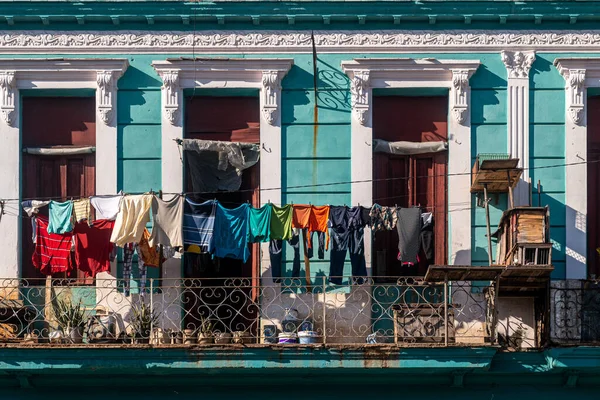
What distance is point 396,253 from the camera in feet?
68.7

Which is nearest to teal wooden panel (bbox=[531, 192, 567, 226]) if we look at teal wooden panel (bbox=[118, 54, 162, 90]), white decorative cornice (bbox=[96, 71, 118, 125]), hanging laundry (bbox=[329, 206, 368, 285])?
hanging laundry (bbox=[329, 206, 368, 285])

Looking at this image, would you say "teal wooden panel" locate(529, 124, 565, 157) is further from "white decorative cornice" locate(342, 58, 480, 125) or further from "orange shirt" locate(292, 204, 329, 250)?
"orange shirt" locate(292, 204, 329, 250)

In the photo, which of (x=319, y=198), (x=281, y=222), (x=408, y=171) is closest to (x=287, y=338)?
(x=281, y=222)

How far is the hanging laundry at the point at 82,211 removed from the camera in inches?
786

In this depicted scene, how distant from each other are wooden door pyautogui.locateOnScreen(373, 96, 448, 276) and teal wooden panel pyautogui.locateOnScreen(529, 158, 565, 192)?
1.25 metres

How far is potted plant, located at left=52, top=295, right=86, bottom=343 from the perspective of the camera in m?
19.4

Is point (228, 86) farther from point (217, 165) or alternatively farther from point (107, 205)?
point (107, 205)

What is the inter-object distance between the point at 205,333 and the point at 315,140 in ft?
10.9

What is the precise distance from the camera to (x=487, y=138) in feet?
68.8

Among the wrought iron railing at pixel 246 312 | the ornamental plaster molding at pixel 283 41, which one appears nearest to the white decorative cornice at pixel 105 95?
the ornamental plaster molding at pixel 283 41

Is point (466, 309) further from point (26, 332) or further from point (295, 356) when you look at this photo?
point (26, 332)

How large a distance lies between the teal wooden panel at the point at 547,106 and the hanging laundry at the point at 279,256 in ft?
12.3

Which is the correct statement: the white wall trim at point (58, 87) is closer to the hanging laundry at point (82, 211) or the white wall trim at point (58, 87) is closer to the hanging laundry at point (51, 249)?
the hanging laundry at point (51, 249)

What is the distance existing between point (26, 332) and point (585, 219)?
25.4 feet
